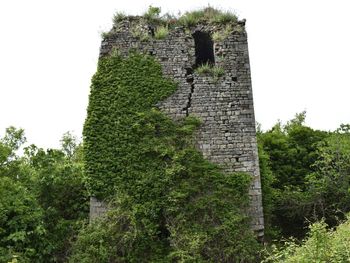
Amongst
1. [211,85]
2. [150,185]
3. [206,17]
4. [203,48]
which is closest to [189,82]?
[211,85]

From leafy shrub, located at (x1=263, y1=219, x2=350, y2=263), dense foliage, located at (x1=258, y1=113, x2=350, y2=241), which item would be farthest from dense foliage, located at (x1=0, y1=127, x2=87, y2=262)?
leafy shrub, located at (x1=263, y1=219, x2=350, y2=263)

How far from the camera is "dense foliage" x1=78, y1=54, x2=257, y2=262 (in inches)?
369

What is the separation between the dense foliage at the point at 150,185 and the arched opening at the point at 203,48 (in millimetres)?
1473

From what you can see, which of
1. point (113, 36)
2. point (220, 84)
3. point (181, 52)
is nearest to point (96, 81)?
point (113, 36)

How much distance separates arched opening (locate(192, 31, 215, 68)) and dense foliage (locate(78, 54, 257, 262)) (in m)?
1.47

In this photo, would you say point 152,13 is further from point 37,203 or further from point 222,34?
point 37,203

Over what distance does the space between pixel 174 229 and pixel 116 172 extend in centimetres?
193

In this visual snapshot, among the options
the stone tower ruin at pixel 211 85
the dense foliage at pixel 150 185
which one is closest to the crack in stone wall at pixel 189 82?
the stone tower ruin at pixel 211 85

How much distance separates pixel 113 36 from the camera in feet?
39.0

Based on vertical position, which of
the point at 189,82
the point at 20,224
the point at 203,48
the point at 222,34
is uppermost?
the point at 222,34

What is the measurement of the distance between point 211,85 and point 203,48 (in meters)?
1.62

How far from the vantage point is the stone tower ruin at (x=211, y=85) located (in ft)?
34.4

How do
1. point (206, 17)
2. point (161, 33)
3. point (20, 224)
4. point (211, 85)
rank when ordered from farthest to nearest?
point (206, 17)
point (161, 33)
point (211, 85)
point (20, 224)

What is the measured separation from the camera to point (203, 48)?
12.4m
